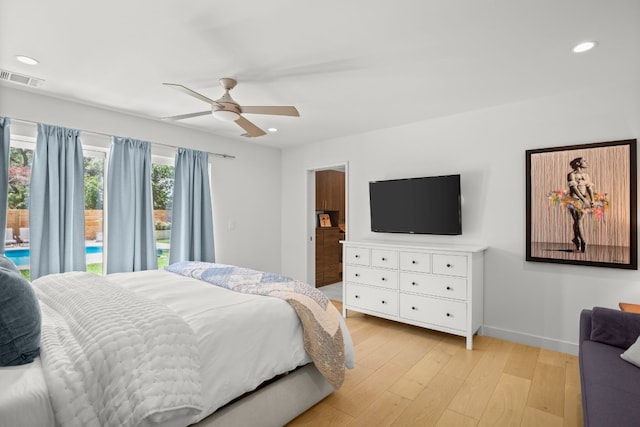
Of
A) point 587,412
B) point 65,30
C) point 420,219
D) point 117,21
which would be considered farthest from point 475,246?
point 65,30

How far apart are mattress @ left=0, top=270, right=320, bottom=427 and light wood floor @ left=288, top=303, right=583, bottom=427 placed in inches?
21.0

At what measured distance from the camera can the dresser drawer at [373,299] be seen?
3.65 meters

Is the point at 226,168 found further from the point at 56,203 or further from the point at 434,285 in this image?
the point at 434,285

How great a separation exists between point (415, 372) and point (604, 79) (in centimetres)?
293

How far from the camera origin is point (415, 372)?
8.72ft

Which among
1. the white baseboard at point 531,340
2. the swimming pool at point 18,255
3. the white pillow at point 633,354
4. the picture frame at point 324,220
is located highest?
the picture frame at point 324,220

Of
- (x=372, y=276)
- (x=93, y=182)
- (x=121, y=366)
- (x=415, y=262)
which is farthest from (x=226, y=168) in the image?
(x=121, y=366)

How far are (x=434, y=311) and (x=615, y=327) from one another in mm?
1528

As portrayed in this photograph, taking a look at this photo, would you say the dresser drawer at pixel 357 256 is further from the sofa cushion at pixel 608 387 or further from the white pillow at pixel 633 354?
the white pillow at pixel 633 354

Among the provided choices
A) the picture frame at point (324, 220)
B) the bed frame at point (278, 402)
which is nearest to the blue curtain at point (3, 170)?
the bed frame at point (278, 402)

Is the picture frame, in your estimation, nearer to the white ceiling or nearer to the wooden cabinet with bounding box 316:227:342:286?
the wooden cabinet with bounding box 316:227:342:286

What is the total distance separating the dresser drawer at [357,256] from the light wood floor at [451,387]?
902mm

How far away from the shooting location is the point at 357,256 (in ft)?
13.0

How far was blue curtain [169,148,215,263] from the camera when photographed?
4035 mm
